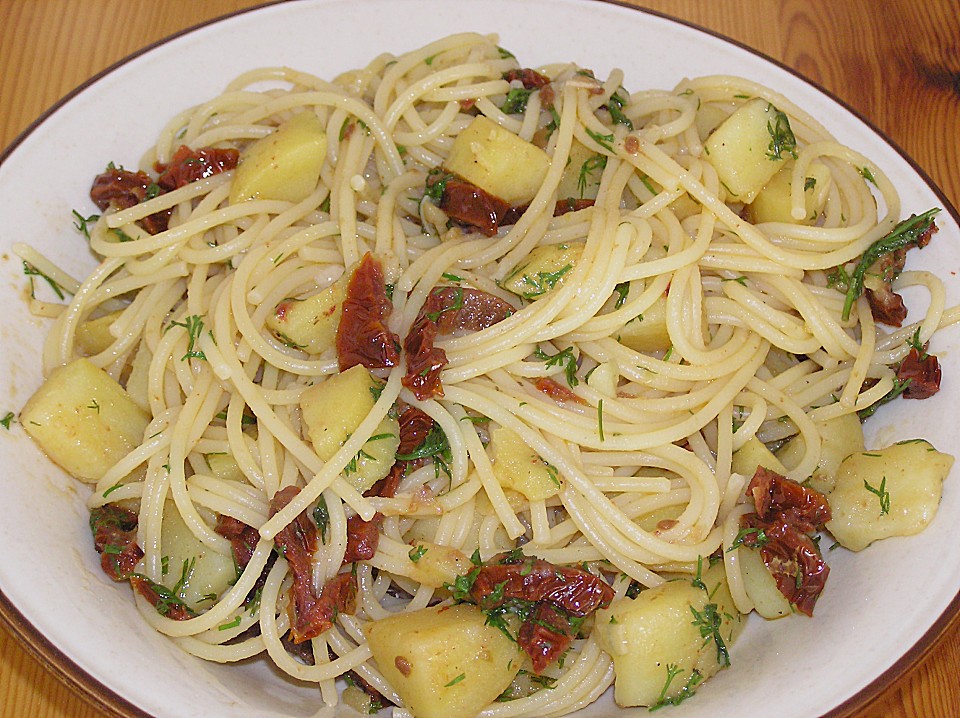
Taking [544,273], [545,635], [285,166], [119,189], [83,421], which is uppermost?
[285,166]

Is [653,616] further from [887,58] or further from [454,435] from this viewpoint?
[887,58]

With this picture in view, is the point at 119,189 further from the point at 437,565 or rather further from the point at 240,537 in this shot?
the point at 437,565

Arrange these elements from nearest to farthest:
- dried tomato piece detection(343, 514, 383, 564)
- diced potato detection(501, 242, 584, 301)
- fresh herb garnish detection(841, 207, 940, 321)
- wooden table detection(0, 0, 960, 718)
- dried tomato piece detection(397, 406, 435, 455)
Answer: dried tomato piece detection(343, 514, 383, 564), dried tomato piece detection(397, 406, 435, 455), diced potato detection(501, 242, 584, 301), fresh herb garnish detection(841, 207, 940, 321), wooden table detection(0, 0, 960, 718)

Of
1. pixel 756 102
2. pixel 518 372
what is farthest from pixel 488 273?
pixel 756 102

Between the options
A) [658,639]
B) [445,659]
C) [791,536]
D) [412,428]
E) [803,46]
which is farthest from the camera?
[803,46]

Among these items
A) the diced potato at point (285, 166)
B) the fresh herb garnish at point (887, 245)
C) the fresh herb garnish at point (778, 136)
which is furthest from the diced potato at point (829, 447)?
the diced potato at point (285, 166)

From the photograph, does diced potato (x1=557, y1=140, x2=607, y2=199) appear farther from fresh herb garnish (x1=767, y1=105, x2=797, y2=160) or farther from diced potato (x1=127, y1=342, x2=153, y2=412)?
diced potato (x1=127, y1=342, x2=153, y2=412)

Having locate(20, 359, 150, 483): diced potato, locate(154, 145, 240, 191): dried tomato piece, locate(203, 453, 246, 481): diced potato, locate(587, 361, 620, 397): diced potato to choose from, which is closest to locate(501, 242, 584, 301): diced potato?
locate(587, 361, 620, 397): diced potato

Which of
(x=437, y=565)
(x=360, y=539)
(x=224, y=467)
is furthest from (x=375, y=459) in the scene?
(x=224, y=467)
